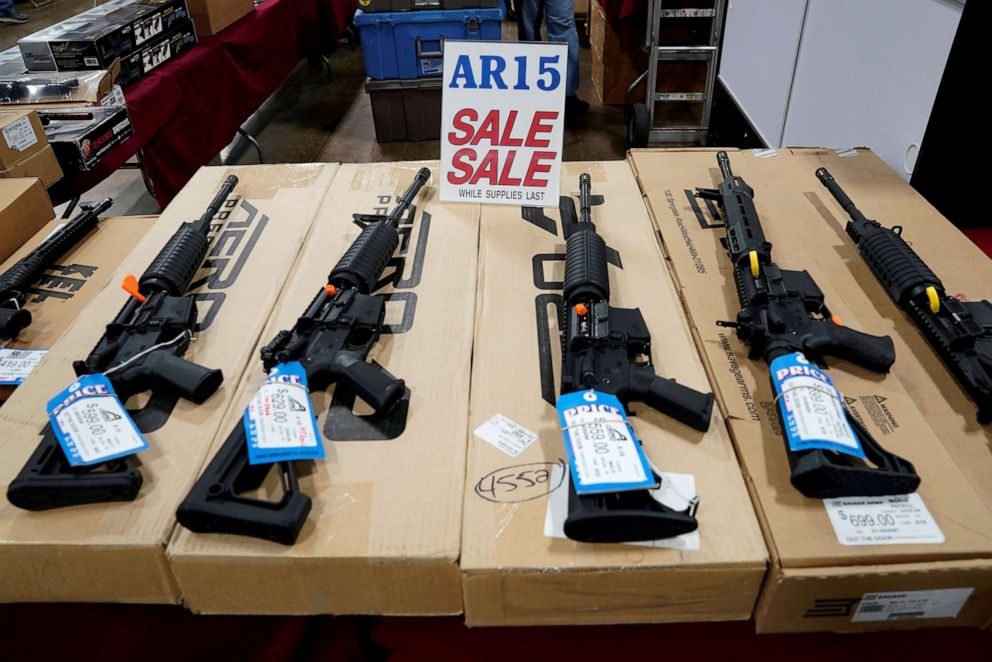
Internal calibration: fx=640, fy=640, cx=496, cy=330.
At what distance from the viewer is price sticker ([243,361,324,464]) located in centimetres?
102

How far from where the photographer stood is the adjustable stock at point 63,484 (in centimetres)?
100

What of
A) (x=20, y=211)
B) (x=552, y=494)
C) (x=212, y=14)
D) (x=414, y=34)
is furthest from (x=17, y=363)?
(x=414, y=34)

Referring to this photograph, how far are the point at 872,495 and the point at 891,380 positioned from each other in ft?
1.07

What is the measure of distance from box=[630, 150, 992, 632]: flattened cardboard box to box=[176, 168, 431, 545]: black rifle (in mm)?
644

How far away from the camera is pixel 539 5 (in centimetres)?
387

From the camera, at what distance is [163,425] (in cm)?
118

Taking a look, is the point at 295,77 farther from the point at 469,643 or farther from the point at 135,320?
the point at 469,643

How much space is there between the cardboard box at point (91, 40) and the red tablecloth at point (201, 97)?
0.16 m

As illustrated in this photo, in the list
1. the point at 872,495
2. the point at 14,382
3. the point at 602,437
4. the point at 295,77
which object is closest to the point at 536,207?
the point at 602,437

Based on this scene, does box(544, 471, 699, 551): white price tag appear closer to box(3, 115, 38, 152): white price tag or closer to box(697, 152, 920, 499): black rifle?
box(697, 152, 920, 499): black rifle

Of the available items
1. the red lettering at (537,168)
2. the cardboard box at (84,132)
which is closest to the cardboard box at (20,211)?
the cardboard box at (84,132)

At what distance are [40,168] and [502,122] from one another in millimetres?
1468

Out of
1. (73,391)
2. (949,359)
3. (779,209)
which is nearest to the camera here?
(73,391)

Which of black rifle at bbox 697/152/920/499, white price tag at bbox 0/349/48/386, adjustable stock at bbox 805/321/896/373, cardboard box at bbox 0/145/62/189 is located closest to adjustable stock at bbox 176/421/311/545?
white price tag at bbox 0/349/48/386
